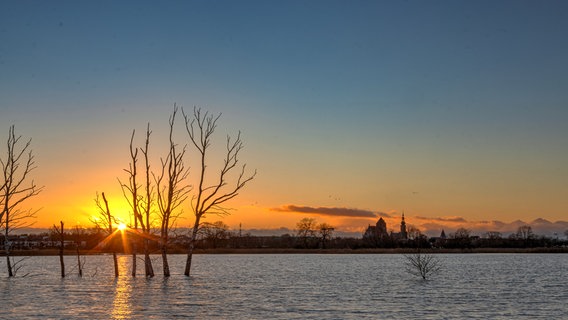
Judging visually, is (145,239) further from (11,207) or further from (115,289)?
(11,207)

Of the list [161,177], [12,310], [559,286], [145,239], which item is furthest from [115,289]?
[559,286]

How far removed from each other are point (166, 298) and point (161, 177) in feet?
63.9

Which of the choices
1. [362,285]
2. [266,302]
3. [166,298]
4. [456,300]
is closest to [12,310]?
[166,298]

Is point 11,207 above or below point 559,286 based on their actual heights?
above

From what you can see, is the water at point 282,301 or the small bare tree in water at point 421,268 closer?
the water at point 282,301

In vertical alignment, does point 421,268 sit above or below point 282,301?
above

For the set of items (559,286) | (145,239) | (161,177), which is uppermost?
(161,177)

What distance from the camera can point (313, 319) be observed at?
105 ft

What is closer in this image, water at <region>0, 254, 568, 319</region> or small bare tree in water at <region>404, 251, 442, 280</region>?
water at <region>0, 254, 568, 319</region>

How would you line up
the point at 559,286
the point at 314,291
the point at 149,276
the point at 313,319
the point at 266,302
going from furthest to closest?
the point at 149,276
the point at 559,286
the point at 314,291
the point at 266,302
the point at 313,319

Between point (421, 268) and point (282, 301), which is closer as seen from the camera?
point (282, 301)

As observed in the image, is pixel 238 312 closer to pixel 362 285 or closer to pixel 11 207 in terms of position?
pixel 362 285

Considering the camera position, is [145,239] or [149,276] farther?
[149,276]

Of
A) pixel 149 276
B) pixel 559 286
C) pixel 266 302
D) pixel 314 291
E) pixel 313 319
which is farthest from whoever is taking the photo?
pixel 149 276
